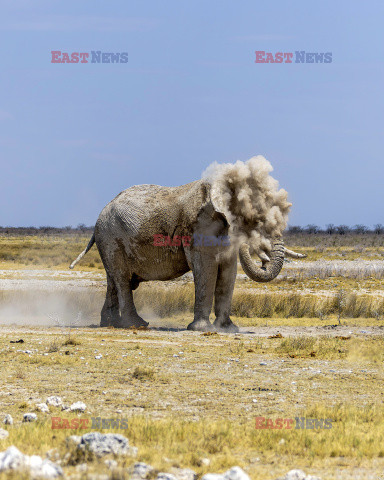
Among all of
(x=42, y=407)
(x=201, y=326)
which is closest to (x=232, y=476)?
(x=42, y=407)

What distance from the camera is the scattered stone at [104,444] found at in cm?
616

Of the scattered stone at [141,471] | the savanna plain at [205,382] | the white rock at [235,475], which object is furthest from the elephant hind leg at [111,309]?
the white rock at [235,475]

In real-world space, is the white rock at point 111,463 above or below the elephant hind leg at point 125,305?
above

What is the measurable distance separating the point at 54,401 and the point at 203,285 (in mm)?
8217

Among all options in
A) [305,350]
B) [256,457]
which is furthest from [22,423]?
[305,350]

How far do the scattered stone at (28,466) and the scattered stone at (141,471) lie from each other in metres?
0.58

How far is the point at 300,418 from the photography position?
857cm

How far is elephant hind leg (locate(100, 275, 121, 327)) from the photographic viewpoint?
19328 millimetres

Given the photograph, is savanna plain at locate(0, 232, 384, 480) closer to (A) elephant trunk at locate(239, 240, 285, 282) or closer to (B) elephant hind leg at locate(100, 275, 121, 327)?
(B) elephant hind leg at locate(100, 275, 121, 327)

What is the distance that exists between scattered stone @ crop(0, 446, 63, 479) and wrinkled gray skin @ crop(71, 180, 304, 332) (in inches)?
428

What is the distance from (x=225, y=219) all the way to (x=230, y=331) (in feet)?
9.08

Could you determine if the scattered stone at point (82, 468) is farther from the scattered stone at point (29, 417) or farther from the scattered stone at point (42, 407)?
the scattered stone at point (42, 407)

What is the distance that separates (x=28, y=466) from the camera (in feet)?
18.3

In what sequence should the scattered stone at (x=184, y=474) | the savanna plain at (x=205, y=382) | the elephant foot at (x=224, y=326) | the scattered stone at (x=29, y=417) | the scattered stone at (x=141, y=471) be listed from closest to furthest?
the scattered stone at (x=141, y=471) < the scattered stone at (x=184, y=474) < the savanna plain at (x=205, y=382) < the scattered stone at (x=29, y=417) < the elephant foot at (x=224, y=326)
